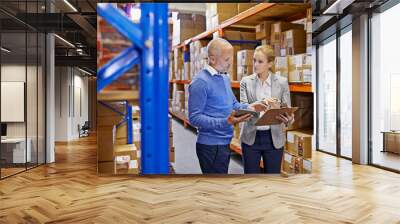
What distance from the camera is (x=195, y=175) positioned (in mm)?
5031

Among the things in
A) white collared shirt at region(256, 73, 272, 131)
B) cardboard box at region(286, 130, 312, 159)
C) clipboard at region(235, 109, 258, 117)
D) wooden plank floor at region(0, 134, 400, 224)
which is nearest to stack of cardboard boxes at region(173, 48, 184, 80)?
clipboard at region(235, 109, 258, 117)

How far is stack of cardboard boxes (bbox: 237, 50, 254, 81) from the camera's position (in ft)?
15.9

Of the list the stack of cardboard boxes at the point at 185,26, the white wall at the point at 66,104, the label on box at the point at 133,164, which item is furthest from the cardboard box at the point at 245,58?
the white wall at the point at 66,104

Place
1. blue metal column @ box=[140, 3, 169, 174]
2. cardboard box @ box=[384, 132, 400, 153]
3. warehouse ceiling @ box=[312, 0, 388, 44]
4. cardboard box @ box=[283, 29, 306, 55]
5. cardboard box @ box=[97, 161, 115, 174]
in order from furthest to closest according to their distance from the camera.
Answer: cardboard box @ box=[384, 132, 400, 153]
warehouse ceiling @ box=[312, 0, 388, 44]
cardboard box @ box=[97, 161, 115, 174]
cardboard box @ box=[283, 29, 306, 55]
blue metal column @ box=[140, 3, 169, 174]

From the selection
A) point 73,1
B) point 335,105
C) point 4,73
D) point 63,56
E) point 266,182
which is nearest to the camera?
point 266,182

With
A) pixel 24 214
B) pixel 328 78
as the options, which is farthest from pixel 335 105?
pixel 24 214

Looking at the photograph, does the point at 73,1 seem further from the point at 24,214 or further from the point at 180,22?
the point at 24,214

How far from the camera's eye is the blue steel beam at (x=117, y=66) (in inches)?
178

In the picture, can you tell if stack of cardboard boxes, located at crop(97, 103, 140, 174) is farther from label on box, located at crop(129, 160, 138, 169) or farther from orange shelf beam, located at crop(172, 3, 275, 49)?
orange shelf beam, located at crop(172, 3, 275, 49)

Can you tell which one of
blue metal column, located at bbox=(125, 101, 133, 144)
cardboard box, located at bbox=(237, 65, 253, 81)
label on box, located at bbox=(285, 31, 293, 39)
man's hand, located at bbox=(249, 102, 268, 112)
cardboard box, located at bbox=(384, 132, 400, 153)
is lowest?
cardboard box, located at bbox=(384, 132, 400, 153)

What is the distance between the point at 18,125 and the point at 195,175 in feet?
9.48

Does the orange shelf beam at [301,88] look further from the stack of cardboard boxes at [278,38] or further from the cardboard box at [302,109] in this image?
the stack of cardboard boxes at [278,38]

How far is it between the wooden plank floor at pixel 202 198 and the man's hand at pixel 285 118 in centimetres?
70

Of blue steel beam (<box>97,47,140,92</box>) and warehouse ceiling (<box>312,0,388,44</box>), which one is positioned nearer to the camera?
blue steel beam (<box>97,47,140,92</box>)
